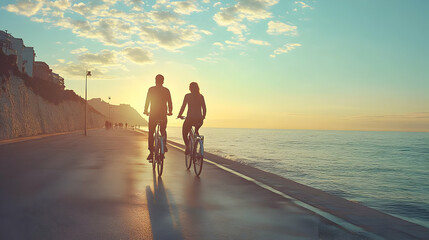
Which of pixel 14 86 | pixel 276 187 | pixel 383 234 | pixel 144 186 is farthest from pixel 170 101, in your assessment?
pixel 14 86

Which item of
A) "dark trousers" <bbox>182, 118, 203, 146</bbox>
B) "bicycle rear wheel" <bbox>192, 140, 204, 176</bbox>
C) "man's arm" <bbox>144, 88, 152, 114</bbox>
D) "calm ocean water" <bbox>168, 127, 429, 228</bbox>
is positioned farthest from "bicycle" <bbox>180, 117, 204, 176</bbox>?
"calm ocean water" <bbox>168, 127, 429, 228</bbox>

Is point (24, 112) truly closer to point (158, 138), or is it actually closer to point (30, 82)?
point (30, 82)

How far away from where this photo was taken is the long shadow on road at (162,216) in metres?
4.38

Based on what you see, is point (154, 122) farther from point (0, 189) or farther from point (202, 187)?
point (0, 189)

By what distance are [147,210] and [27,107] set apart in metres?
39.0

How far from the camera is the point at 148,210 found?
223 inches

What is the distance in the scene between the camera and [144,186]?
8031 millimetres

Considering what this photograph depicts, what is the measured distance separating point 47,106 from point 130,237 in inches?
2004

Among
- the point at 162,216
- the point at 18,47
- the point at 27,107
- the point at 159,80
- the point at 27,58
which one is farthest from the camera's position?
the point at 27,58

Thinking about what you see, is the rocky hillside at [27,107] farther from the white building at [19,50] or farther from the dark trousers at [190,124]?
the dark trousers at [190,124]

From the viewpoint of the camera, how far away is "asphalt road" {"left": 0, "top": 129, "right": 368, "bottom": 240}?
14.5ft

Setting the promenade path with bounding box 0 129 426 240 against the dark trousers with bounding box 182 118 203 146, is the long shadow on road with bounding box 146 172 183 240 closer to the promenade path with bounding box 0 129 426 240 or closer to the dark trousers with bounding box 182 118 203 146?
the promenade path with bounding box 0 129 426 240

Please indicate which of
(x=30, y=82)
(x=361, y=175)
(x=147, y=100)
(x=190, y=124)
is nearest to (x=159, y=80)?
(x=147, y=100)

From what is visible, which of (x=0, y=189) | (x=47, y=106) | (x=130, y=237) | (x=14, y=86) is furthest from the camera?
(x=47, y=106)
